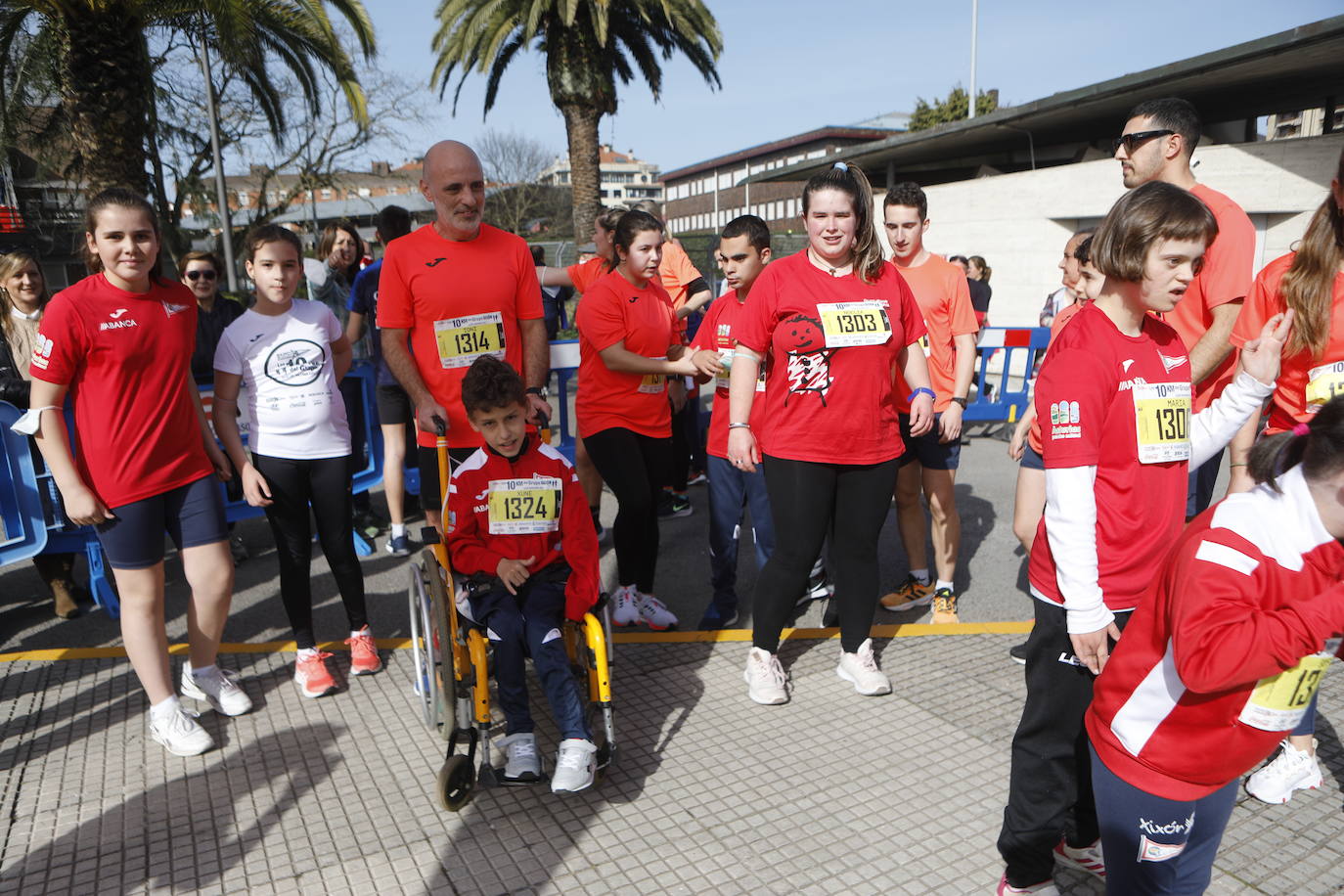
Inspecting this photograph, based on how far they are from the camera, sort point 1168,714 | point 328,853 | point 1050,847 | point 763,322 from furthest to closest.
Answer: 1. point 763,322
2. point 328,853
3. point 1050,847
4. point 1168,714

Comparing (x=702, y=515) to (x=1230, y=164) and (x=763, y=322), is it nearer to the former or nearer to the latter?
(x=763, y=322)

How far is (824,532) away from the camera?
11.6 ft

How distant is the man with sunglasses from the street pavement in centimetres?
120

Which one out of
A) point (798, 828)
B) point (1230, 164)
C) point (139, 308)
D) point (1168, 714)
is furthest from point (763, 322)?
point (1230, 164)

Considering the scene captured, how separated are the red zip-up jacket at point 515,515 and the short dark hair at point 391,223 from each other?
331 cm

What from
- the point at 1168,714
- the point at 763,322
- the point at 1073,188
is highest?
the point at 1073,188

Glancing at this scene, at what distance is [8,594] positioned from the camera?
17.2 feet

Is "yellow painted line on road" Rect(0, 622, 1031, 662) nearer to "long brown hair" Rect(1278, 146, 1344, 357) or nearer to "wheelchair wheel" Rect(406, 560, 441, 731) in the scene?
"wheelchair wheel" Rect(406, 560, 441, 731)

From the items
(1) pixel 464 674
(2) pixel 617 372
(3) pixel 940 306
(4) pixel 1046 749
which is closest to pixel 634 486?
(2) pixel 617 372

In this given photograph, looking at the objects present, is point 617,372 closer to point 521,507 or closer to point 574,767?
point 521,507

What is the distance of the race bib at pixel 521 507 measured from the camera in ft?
10.5

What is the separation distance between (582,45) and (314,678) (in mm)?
16448

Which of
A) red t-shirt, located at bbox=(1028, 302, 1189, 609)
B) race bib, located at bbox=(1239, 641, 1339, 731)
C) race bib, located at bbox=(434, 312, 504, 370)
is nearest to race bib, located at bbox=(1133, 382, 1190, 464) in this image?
red t-shirt, located at bbox=(1028, 302, 1189, 609)

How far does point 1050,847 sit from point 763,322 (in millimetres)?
1964
